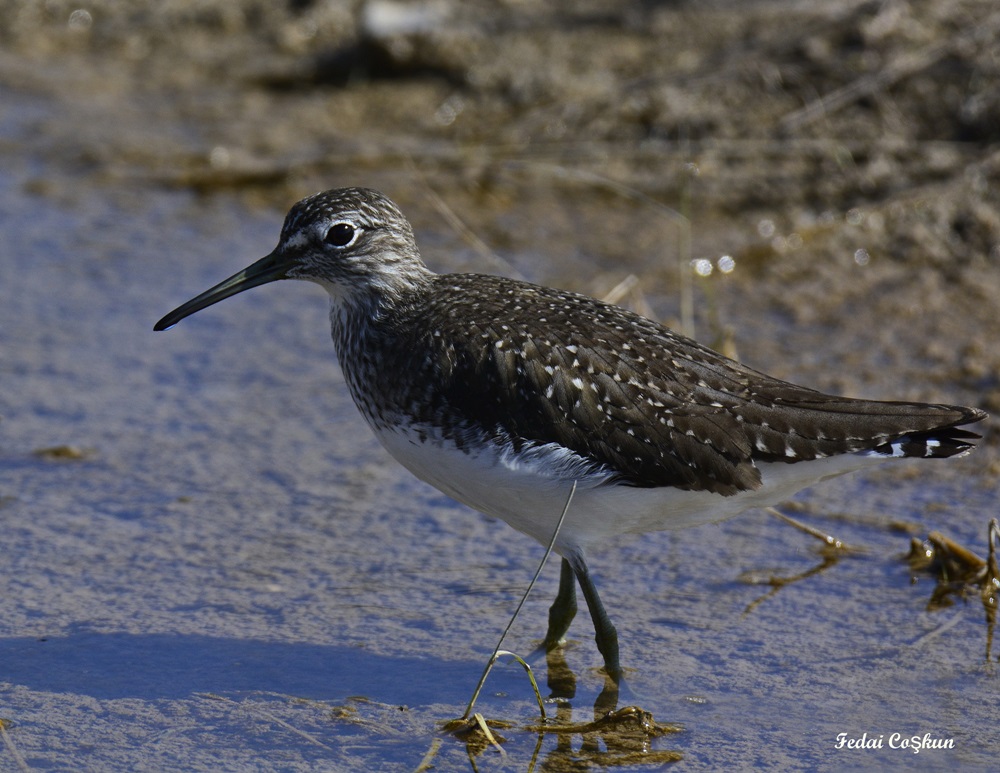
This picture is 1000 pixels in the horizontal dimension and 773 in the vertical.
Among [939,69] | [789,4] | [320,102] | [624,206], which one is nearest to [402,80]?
[320,102]

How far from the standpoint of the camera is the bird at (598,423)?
5258 mm

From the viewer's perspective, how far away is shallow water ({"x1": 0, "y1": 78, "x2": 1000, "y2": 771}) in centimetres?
511

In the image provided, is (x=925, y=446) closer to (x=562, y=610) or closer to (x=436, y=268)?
(x=562, y=610)

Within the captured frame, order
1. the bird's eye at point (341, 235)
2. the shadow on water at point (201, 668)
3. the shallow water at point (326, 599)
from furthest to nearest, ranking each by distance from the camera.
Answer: the bird's eye at point (341, 235) → the shadow on water at point (201, 668) → the shallow water at point (326, 599)

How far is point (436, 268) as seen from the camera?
870 cm

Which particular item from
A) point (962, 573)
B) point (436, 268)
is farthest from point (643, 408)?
point (436, 268)

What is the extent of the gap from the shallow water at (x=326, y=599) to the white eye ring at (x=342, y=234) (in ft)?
4.47

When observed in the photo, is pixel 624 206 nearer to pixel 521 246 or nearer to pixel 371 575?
pixel 521 246

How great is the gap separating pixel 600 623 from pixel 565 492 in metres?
0.58

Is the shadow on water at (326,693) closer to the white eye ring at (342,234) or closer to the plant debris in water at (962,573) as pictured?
the plant debris in water at (962,573)

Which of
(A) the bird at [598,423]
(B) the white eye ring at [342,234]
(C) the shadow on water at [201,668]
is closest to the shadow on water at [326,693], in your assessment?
(C) the shadow on water at [201,668]

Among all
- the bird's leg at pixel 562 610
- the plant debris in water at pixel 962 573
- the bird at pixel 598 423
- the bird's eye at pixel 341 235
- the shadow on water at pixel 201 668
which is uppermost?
the bird's eye at pixel 341 235

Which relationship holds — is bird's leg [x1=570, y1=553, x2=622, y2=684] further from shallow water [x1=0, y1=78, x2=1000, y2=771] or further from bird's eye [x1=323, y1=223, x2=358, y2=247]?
bird's eye [x1=323, y1=223, x2=358, y2=247]

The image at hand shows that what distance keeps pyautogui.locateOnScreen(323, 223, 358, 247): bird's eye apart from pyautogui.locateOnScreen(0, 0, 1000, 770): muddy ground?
1.37m
